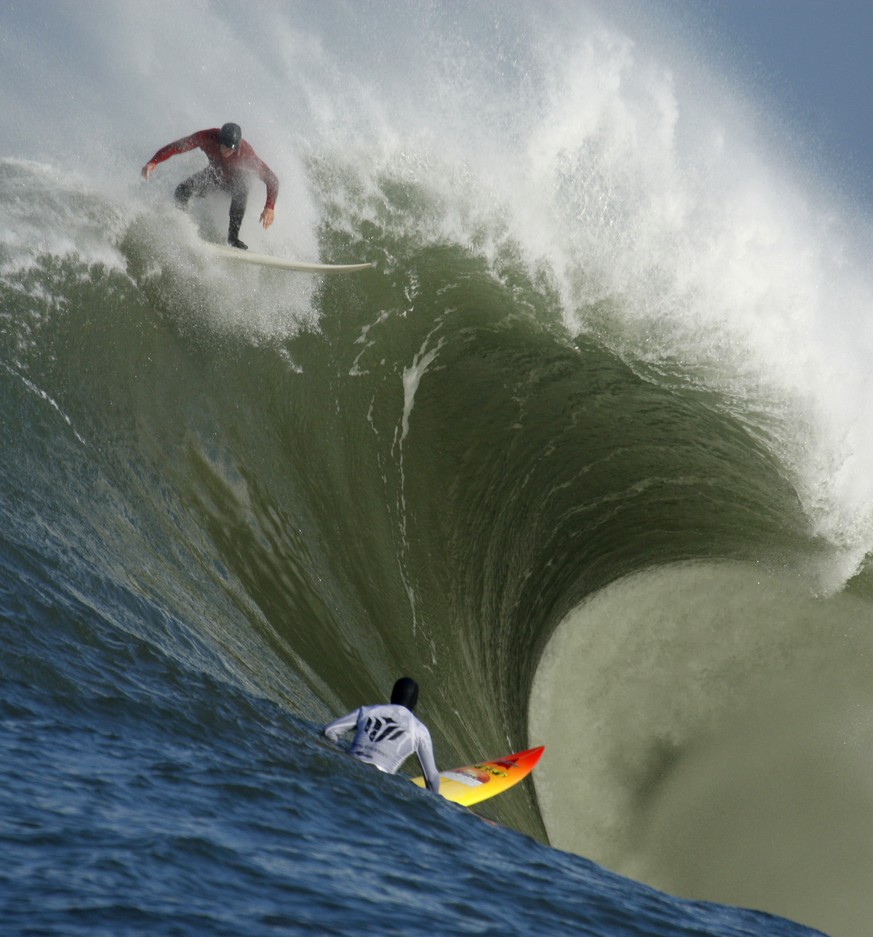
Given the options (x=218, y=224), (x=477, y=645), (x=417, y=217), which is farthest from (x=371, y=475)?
(x=417, y=217)

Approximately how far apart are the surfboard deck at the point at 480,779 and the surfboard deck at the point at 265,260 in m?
4.45

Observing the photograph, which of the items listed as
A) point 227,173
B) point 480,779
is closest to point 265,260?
point 227,173

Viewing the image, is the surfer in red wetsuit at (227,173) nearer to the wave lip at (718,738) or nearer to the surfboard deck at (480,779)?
the wave lip at (718,738)

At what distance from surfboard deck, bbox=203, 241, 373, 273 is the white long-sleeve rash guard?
186 inches

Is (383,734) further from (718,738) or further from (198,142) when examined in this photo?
(198,142)

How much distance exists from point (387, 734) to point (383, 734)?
0.07 ft

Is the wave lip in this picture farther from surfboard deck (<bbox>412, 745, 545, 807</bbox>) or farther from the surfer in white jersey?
the surfer in white jersey

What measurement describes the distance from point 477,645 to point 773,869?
9.64 feet

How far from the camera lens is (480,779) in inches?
278

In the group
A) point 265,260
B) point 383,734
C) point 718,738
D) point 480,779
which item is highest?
point 265,260

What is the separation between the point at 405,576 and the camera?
29.4 ft

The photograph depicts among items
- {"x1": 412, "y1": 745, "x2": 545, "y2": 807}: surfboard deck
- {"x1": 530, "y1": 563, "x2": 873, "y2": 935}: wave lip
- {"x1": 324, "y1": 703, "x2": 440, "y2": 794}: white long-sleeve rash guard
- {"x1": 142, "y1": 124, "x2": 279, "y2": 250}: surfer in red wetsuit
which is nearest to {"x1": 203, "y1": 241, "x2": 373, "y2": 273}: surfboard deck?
{"x1": 142, "y1": 124, "x2": 279, "y2": 250}: surfer in red wetsuit

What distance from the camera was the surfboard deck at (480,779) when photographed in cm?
662

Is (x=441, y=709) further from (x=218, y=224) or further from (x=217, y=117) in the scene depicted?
(x=217, y=117)
